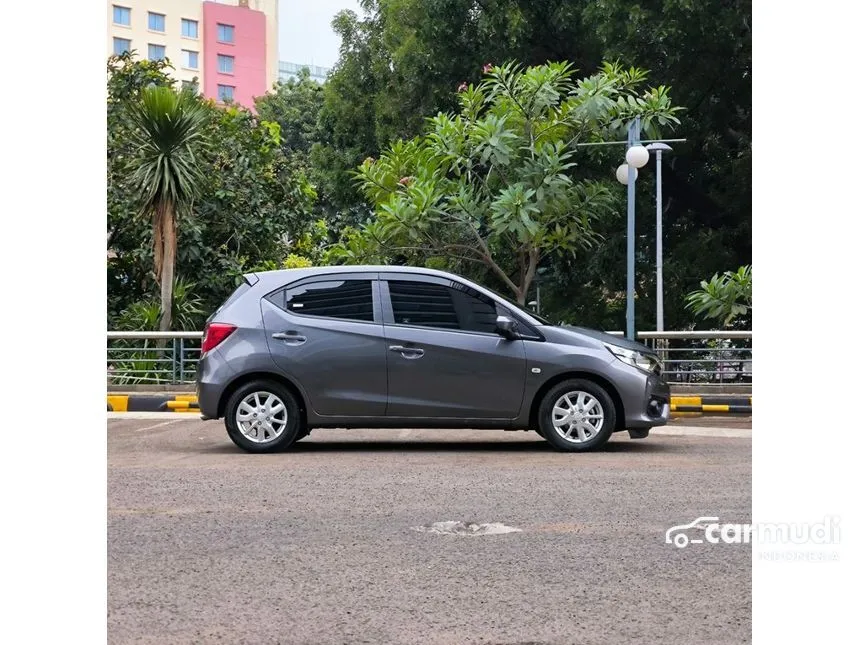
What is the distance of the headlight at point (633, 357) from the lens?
416 inches

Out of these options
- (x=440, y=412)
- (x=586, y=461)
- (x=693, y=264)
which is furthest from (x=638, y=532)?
(x=693, y=264)

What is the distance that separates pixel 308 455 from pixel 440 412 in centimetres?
119

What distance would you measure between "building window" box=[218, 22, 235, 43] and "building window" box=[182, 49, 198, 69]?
2.11m

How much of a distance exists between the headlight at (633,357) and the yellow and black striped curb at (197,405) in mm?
5203

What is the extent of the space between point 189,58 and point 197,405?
6940 cm

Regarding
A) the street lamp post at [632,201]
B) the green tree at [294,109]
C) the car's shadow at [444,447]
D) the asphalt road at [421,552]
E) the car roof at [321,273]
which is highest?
the green tree at [294,109]

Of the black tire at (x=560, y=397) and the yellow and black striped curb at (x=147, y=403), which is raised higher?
the black tire at (x=560, y=397)

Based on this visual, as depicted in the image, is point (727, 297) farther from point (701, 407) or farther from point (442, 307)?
point (442, 307)

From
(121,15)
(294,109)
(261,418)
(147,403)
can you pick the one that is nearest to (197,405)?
(147,403)

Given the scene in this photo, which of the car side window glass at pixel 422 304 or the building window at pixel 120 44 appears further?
the building window at pixel 120 44

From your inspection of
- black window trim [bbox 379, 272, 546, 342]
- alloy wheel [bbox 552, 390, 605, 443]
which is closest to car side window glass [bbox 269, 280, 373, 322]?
black window trim [bbox 379, 272, 546, 342]

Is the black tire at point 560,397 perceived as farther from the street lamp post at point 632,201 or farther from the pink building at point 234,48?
the pink building at point 234,48

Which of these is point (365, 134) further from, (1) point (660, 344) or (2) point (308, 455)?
(2) point (308, 455)

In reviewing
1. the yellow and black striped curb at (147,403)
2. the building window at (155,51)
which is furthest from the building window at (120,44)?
the yellow and black striped curb at (147,403)
